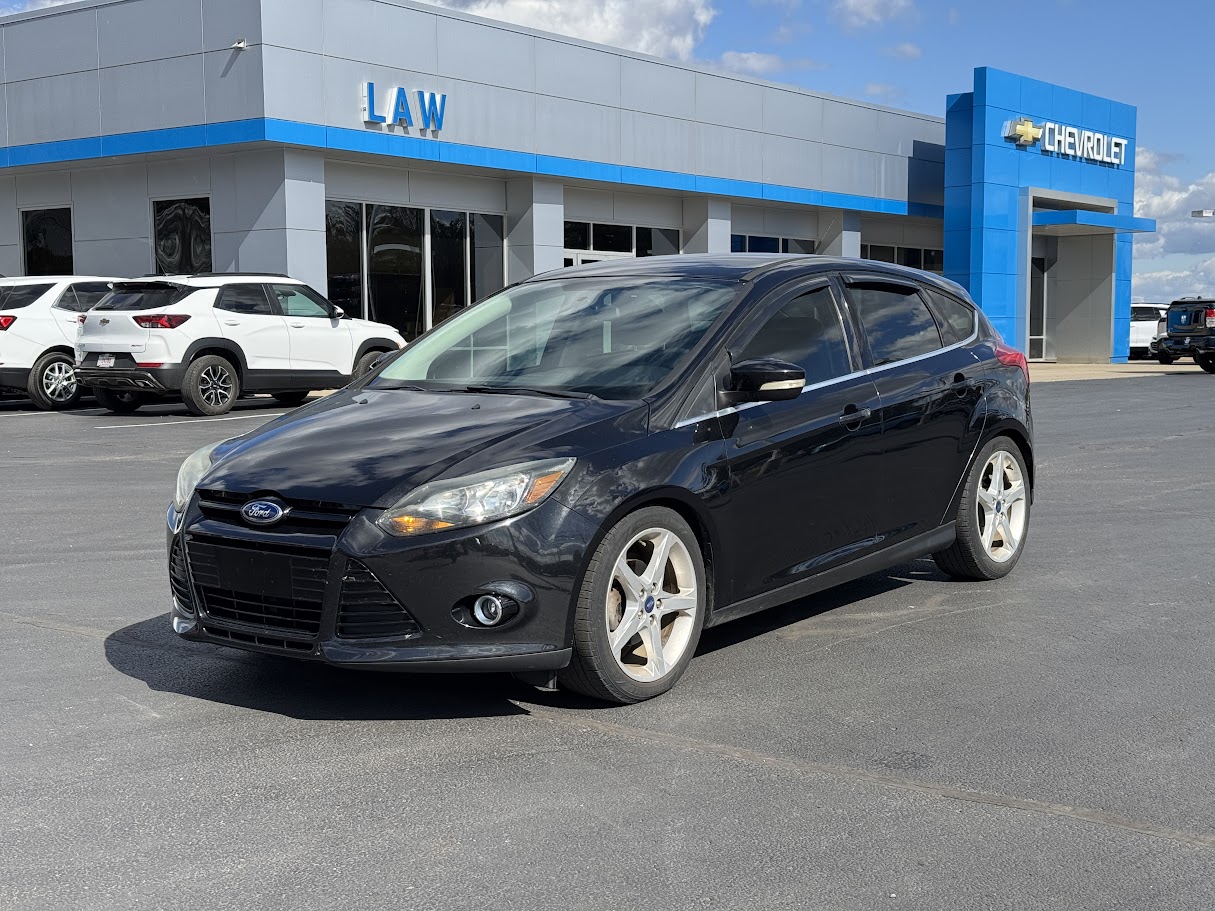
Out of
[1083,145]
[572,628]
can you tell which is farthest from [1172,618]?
[1083,145]

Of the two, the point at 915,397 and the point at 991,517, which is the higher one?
the point at 915,397

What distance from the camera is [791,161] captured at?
3484 cm

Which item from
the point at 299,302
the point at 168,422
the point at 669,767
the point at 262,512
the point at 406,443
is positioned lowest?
the point at 669,767

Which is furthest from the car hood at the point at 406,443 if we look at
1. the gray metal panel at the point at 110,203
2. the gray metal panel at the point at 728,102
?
the gray metal panel at the point at 728,102

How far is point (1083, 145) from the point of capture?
41.5 meters

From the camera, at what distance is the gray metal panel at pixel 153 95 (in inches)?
932

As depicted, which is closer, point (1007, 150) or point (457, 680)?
point (457, 680)

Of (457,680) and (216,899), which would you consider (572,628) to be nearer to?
(457,680)

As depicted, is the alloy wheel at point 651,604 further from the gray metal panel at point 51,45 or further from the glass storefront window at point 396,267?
the gray metal panel at point 51,45

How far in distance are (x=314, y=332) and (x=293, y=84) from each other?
5748 millimetres

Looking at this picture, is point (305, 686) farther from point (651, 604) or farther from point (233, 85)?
point (233, 85)

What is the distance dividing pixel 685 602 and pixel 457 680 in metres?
0.96

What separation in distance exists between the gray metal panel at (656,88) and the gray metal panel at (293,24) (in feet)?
26.5

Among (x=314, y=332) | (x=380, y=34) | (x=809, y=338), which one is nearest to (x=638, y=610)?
(x=809, y=338)
